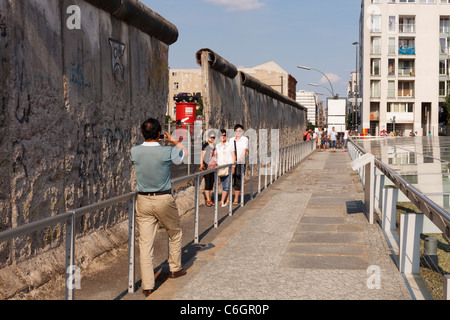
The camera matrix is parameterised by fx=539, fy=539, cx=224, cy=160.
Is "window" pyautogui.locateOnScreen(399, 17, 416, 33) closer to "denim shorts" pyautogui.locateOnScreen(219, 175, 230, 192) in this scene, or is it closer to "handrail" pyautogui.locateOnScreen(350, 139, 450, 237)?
"denim shorts" pyautogui.locateOnScreen(219, 175, 230, 192)

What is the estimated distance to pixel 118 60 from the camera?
23.4 ft

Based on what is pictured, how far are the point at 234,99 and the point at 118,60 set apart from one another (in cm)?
805

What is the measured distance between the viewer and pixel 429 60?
223ft

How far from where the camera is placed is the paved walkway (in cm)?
496

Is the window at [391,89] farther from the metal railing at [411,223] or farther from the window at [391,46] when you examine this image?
the metal railing at [411,223]

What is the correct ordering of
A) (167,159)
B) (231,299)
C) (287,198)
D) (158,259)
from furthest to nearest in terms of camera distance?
(287,198)
(158,259)
(167,159)
(231,299)

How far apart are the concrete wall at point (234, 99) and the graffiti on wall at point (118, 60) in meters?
4.57

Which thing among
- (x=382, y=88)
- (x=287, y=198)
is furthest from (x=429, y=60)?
(x=287, y=198)

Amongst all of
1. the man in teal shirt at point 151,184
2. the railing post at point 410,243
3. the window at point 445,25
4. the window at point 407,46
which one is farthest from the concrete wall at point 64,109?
the window at point 445,25

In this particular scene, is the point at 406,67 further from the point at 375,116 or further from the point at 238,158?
the point at 238,158

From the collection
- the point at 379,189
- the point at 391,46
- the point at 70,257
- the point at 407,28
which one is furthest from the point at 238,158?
the point at 407,28

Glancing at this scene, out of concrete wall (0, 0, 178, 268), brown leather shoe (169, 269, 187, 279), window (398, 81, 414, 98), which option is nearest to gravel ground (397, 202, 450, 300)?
brown leather shoe (169, 269, 187, 279)

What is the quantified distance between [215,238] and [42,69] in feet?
11.6

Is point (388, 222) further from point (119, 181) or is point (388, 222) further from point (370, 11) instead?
point (370, 11)
